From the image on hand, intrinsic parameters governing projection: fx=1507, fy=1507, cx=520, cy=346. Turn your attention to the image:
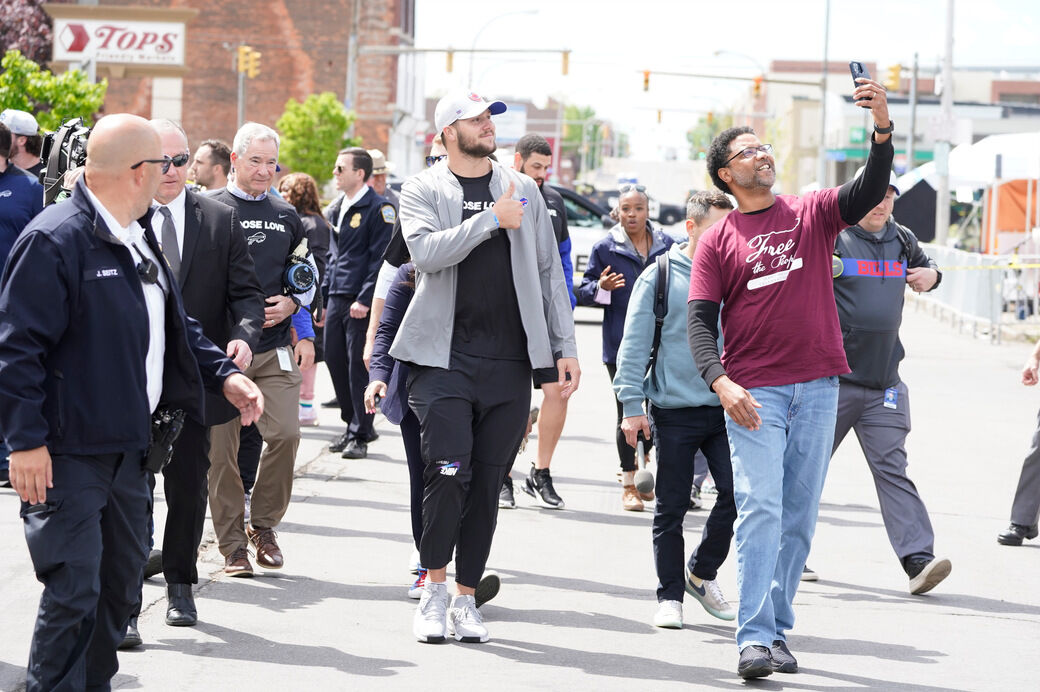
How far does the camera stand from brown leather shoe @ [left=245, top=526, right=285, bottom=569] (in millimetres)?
7312

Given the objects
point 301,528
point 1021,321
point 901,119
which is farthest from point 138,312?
point 901,119

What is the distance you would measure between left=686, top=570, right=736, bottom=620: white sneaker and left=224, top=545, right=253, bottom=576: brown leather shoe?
2103mm

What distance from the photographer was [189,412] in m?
4.77

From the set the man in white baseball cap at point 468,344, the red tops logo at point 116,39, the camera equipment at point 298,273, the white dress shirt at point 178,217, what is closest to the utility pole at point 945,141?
the red tops logo at point 116,39

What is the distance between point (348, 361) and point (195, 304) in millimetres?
5243

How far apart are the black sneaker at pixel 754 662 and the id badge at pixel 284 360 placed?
228cm

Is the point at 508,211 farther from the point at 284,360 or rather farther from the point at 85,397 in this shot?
the point at 85,397

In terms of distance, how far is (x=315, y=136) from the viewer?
49156mm

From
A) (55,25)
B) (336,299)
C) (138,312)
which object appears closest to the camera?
(138,312)

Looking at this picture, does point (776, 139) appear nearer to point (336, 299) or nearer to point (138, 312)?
point (336, 299)

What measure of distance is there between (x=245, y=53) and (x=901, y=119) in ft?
157

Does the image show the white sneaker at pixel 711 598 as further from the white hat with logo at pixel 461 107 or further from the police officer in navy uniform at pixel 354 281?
the police officer in navy uniform at pixel 354 281

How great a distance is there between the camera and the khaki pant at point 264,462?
7137 mm

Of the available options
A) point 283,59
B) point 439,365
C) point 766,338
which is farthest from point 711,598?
point 283,59
